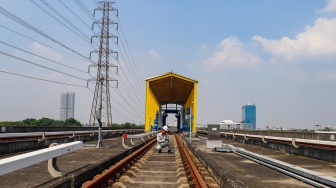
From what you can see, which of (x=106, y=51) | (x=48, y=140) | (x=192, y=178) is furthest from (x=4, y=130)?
(x=106, y=51)

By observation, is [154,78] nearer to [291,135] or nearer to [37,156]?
[291,135]

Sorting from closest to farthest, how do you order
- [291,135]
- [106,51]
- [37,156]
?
[37,156]
[291,135]
[106,51]

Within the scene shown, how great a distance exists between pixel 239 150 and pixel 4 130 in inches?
518

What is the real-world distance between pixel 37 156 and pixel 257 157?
378 inches

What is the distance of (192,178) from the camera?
382 inches

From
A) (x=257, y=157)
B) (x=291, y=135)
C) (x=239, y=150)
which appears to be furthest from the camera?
(x=291, y=135)

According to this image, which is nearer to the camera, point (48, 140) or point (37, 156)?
point (37, 156)

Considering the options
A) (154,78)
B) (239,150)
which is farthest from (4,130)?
(154,78)

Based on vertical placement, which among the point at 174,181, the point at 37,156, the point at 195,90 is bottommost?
the point at 174,181

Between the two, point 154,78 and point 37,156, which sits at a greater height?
point 154,78

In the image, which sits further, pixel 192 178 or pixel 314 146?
pixel 314 146

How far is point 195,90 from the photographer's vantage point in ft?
158

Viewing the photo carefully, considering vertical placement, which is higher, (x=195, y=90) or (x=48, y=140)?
(x=195, y=90)

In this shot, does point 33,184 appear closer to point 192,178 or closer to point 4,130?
point 192,178
